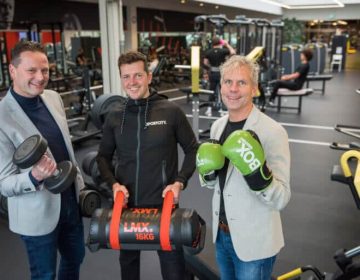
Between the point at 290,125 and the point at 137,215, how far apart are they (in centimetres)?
585

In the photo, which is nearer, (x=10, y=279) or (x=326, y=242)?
(x=10, y=279)

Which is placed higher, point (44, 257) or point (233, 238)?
point (233, 238)

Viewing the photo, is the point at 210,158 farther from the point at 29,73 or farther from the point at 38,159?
the point at 29,73

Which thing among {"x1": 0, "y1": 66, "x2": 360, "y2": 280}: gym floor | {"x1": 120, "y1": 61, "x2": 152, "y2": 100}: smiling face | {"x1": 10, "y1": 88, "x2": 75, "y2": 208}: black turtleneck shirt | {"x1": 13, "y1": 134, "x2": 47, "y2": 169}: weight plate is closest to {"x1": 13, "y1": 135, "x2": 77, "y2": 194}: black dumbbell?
{"x1": 13, "y1": 134, "x2": 47, "y2": 169}: weight plate

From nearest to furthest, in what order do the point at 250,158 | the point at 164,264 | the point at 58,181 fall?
the point at 250,158 → the point at 58,181 → the point at 164,264

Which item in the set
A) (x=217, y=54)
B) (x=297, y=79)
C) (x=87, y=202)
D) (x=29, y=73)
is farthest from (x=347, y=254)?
(x=297, y=79)

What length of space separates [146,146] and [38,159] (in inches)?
19.4

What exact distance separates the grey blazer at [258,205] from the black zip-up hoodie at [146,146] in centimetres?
37

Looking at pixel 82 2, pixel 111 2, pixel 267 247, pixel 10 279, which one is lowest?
pixel 10 279

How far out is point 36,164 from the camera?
146cm

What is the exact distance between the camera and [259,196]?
4.62 feet

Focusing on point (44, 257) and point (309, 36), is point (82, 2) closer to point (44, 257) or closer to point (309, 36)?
point (44, 257)

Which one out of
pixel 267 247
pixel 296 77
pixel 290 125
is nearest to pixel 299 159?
pixel 290 125

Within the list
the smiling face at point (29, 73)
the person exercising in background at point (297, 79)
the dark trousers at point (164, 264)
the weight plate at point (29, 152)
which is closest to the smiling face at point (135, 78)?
the smiling face at point (29, 73)
